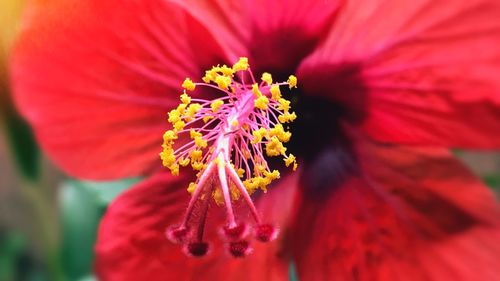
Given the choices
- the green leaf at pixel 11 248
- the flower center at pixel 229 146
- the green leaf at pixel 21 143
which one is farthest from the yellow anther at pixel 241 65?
the green leaf at pixel 11 248

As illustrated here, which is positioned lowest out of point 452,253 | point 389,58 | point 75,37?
point 452,253

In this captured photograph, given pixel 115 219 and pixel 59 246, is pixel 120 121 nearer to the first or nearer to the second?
pixel 115 219

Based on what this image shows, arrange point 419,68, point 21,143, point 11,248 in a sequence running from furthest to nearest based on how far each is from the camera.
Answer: point 11,248 → point 21,143 → point 419,68

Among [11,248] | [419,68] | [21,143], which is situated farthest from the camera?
[11,248]

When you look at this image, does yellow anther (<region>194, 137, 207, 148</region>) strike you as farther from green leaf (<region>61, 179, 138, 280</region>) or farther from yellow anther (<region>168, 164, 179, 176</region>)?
green leaf (<region>61, 179, 138, 280</region>)

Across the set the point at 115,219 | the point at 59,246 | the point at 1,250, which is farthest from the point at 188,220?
the point at 1,250

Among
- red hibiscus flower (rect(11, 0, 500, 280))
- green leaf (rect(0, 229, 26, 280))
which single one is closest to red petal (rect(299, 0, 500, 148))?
red hibiscus flower (rect(11, 0, 500, 280))

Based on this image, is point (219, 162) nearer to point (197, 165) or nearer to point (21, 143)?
point (197, 165)

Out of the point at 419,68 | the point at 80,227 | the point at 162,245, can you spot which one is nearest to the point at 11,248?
the point at 80,227
